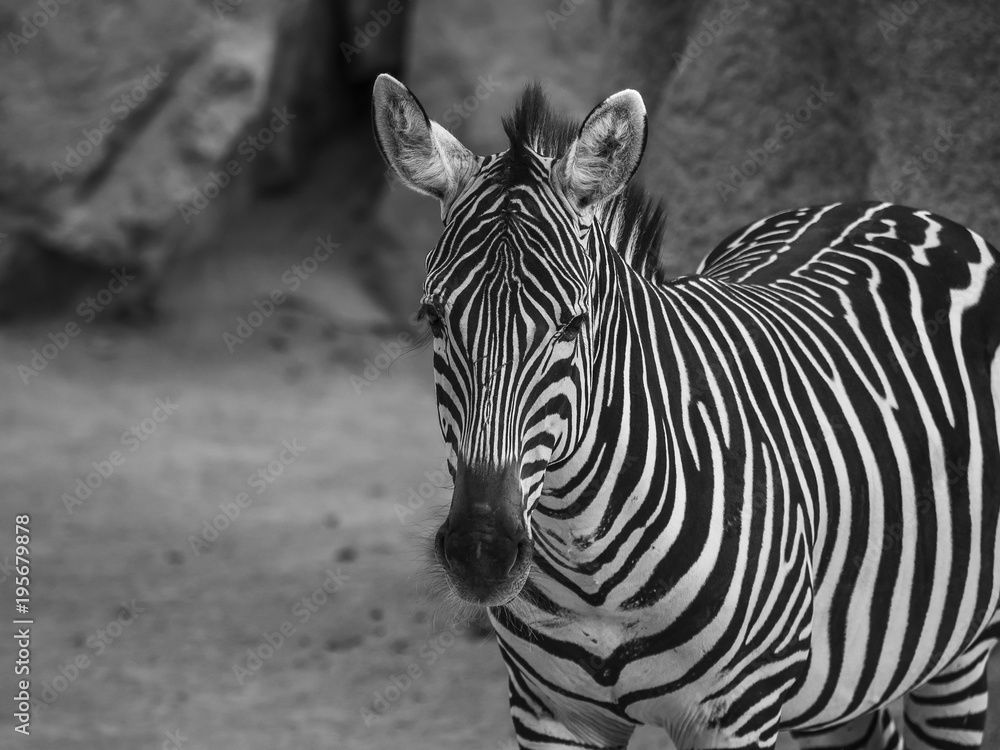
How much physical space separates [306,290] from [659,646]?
8.89 metres

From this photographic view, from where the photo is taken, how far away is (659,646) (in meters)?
2.61

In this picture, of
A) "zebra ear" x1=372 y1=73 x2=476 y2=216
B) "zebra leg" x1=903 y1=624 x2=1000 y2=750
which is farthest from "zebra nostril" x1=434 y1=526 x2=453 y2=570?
"zebra leg" x1=903 y1=624 x2=1000 y2=750

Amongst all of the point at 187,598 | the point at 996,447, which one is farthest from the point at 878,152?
the point at 187,598

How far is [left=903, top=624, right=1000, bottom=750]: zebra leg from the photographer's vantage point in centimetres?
343
